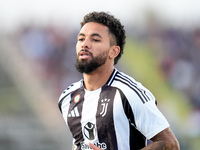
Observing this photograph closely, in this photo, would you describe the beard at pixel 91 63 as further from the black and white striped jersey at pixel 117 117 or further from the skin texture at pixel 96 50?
the black and white striped jersey at pixel 117 117

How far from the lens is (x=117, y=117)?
Answer: 8.60 feet

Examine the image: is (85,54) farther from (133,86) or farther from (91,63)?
(133,86)

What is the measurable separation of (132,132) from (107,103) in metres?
0.28

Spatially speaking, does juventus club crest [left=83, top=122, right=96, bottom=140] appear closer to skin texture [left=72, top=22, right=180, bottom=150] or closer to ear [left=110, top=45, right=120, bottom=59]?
skin texture [left=72, top=22, right=180, bottom=150]

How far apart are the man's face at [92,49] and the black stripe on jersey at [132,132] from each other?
1.09 ft

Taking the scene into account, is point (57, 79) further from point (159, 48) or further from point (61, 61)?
point (159, 48)

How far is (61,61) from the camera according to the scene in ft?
23.7

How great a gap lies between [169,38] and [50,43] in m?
2.35

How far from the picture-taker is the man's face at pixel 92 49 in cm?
284

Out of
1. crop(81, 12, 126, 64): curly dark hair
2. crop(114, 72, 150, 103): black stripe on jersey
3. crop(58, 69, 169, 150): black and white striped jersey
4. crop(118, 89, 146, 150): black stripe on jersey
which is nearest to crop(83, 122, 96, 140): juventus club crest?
crop(58, 69, 169, 150): black and white striped jersey

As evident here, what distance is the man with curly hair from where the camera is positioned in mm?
2539

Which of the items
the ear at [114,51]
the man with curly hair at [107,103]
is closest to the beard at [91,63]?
the man with curly hair at [107,103]

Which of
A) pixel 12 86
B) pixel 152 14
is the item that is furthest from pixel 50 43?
pixel 152 14

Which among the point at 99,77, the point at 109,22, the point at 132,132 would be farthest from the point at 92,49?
the point at 132,132
